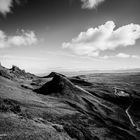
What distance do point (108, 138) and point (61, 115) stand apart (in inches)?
463

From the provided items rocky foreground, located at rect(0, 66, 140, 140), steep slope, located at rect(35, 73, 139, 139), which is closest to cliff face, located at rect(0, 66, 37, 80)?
rocky foreground, located at rect(0, 66, 140, 140)

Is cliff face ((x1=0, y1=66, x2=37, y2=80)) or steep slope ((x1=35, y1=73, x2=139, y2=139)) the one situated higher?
cliff face ((x1=0, y1=66, x2=37, y2=80))

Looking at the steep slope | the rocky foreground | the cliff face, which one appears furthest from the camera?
the cliff face

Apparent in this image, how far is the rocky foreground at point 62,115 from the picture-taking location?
19.9m

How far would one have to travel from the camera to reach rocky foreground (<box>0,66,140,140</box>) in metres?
19.9

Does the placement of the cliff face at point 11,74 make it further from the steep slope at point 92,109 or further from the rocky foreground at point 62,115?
the steep slope at point 92,109

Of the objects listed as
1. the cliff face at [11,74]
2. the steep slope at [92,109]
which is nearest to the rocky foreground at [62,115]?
the steep slope at [92,109]

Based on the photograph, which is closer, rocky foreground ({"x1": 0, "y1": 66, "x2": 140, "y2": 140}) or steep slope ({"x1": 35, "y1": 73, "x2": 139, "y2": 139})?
rocky foreground ({"x1": 0, "y1": 66, "x2": 140, "y2": 140})

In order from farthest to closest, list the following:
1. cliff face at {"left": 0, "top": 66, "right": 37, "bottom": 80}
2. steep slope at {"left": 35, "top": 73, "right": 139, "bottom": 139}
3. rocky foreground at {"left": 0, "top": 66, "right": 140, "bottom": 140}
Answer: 1. cliff face at {"left": 0, "top": 66, "right": 37, "bottom": 80}
2. steep slope at {"left": 35, "top": 73, "right": 139, "bottom": 139}
3. rocky foreground at {"left": 0, "top": 66, "right": 140, "bottom": 140}

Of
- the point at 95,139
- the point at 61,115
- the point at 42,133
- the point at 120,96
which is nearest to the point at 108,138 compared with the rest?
the point at 95,139

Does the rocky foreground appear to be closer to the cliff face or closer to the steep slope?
the steep slope

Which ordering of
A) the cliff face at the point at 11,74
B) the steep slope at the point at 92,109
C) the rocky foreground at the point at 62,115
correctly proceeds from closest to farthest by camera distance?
the rocky foreground at the point at 62,115 < the steep slope at the point at 92,109 < the cliff face at the point at 11,74

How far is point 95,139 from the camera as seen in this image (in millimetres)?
28297

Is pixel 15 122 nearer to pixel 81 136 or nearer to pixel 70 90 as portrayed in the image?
pixel 81 136
